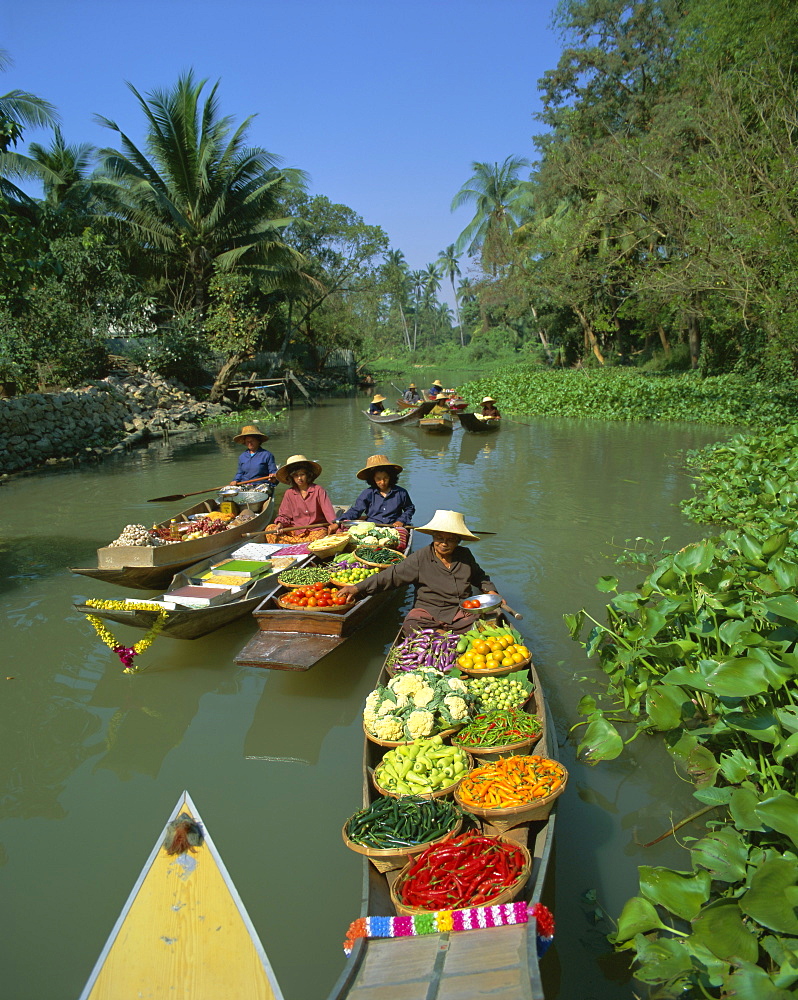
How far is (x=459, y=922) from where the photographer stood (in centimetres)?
244

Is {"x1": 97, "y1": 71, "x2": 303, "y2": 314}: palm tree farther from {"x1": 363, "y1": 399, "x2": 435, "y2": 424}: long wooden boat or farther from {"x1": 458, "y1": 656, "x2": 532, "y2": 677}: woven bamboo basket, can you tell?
{"x1": 458, "y1": 656, "x2": 532, "y2": 677}: woven bamboo basket

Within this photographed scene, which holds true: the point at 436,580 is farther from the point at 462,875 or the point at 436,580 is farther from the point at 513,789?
the point at 462,875

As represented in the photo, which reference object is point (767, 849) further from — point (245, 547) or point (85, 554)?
point (85, 554)

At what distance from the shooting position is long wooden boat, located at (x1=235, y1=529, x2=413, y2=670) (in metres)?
4.84

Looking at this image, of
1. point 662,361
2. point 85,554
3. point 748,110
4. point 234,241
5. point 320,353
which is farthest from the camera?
point 320,353

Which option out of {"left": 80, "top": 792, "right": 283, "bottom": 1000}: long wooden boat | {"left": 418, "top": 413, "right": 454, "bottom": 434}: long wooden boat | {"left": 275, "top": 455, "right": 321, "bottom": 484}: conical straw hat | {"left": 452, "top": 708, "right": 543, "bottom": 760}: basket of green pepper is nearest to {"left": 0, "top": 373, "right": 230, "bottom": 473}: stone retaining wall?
{"left": 418, "top": 413, "right": 454, "bottom": 434}: long wooden boat

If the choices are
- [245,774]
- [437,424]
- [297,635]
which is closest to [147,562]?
[297,635]

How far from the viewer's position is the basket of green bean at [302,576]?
5844 millimetres

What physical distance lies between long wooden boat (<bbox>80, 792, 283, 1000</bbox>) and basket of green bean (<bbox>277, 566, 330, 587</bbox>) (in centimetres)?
308

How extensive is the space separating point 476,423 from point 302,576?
14.0m

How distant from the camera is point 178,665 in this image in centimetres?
591

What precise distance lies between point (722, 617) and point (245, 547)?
15.9 ft

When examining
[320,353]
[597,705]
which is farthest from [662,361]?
[597,705]

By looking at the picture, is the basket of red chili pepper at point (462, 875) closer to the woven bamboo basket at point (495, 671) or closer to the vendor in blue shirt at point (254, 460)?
the woven bamboo basket at point (495, 671)
